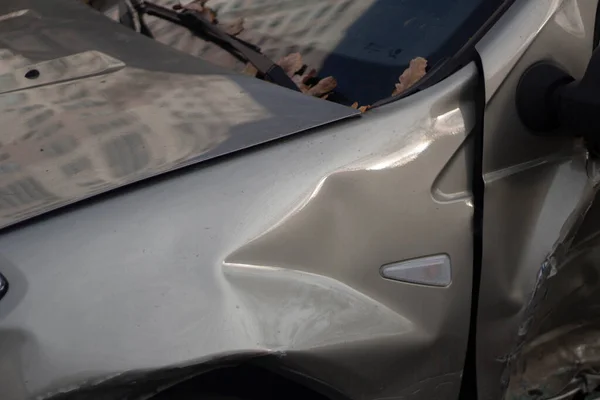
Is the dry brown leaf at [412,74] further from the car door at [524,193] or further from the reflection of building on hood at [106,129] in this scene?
the reflection of building on hood at [106,129]

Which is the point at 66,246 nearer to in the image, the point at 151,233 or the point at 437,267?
the point at 151,233

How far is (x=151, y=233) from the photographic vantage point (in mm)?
1334

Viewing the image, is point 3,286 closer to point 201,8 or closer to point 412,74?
point 412,74

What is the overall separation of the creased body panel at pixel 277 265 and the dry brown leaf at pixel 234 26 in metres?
0.70

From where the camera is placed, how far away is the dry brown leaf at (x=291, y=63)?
188 cm

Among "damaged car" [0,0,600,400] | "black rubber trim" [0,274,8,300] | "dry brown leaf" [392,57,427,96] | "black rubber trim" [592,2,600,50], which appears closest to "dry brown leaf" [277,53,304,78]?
"damaged car" [0,0,600,400]

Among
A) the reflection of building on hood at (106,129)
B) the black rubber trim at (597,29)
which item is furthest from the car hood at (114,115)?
the black rubber trim at (597,29)

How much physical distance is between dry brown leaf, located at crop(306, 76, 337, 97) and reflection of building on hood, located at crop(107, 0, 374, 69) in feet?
0.24

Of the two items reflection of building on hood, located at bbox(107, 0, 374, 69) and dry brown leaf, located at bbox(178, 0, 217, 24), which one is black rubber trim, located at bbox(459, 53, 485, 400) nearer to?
reflection of building on hood, located at bbox(107, 0, 374, 69)

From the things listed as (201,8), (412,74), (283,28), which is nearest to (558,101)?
(412,74)

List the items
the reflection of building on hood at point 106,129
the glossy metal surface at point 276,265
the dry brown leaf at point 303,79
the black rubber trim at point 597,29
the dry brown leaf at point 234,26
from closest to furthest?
the glossy metal surface at point 276,265 < the reflection of building on hood at point 106,129 < the black rubber trim at point 597,29 < the dry brown leaf at point 303,79 < the dry brown leaf at point 234,26

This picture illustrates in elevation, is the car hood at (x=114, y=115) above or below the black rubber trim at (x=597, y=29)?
below

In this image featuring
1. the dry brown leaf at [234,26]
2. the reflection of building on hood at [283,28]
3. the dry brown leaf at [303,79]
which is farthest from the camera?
the dry brown leaf at [234,26]

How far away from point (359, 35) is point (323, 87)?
7.1 inches
